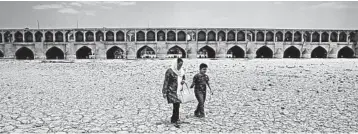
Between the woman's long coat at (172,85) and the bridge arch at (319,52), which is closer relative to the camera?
the woman's long coat at (172,85)

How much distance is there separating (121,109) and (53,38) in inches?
1420

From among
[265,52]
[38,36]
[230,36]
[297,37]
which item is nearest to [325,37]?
[297,37]

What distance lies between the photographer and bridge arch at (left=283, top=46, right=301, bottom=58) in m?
40.4

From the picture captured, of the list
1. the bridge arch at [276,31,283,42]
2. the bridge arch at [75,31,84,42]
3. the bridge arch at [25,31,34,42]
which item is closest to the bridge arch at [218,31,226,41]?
the bridge arch at [276,31,283,42]

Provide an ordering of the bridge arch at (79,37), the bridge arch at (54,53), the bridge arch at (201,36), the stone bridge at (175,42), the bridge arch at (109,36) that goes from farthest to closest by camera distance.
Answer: the bridge arch at (201,36), the bridge arch at (109,36), the bridge arch at (54,53), the bridge arch at (79,37), the stone bridge at (175,42)

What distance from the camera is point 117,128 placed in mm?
4699

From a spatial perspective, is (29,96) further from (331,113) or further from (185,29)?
(185,29)

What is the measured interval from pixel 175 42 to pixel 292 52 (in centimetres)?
1898

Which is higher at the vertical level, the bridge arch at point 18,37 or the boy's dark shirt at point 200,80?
the bridge arch at point 18,37

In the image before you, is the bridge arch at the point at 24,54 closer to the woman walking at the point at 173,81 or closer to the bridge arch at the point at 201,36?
the bridge arch at the point at 201,36

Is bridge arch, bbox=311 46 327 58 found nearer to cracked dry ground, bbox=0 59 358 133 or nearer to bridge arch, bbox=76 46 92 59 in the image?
bridge arch, bbox=76 46 92 59

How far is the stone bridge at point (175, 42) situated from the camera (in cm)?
3756

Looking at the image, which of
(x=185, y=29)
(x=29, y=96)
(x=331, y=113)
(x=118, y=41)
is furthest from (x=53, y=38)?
(x=331, y=113)

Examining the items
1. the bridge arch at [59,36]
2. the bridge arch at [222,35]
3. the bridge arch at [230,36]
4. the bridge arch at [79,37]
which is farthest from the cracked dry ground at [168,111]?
the bridge arch at [59,36]
